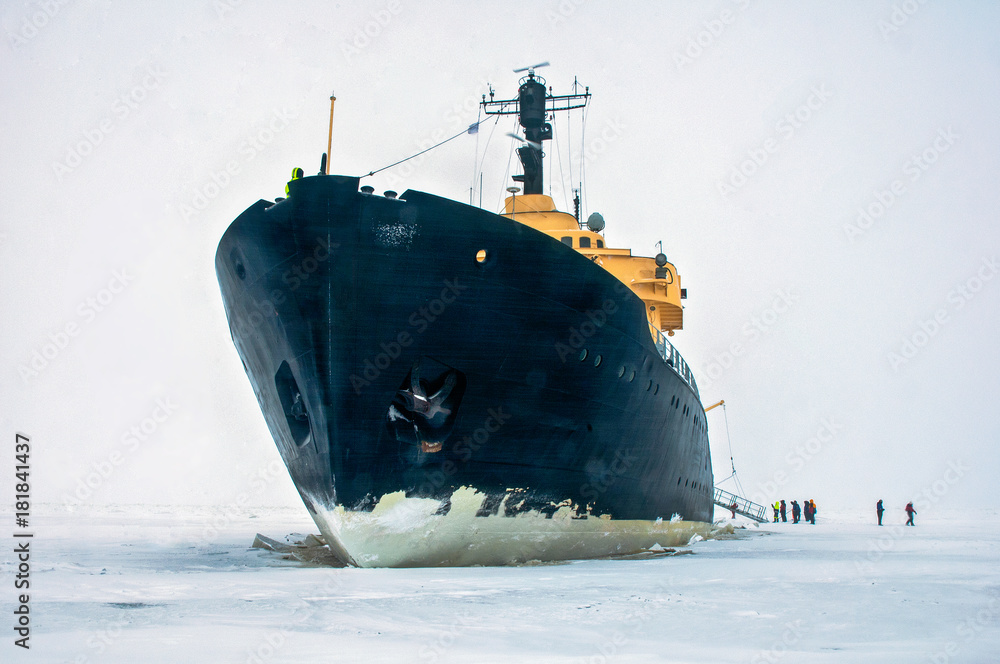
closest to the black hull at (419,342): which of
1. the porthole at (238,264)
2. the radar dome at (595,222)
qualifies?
the porthole at (238,264)

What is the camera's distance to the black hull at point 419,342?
8.60 metres

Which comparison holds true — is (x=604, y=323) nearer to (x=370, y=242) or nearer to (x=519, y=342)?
(x=519, y=342)

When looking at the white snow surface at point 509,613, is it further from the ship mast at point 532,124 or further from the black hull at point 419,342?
the ship mast at point 532,124

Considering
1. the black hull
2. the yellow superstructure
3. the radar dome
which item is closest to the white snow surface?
the black hull

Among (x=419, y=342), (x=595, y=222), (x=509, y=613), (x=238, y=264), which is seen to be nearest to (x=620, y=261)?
(x=595, y=222)

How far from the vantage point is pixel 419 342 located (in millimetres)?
8820

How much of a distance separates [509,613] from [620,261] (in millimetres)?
12650

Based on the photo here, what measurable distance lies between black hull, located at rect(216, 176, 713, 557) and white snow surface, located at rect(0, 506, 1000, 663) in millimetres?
1279

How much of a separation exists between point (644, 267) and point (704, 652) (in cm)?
1404

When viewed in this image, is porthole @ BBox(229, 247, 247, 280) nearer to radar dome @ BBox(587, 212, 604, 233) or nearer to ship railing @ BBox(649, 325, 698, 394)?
ship railing @ BBox(649, 325, 698, 394)

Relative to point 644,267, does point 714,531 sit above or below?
below

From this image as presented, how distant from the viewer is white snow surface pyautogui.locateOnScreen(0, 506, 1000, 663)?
461 centimetres

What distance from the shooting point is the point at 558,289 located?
9.45 m

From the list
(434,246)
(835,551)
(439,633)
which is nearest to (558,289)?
(434,246)
